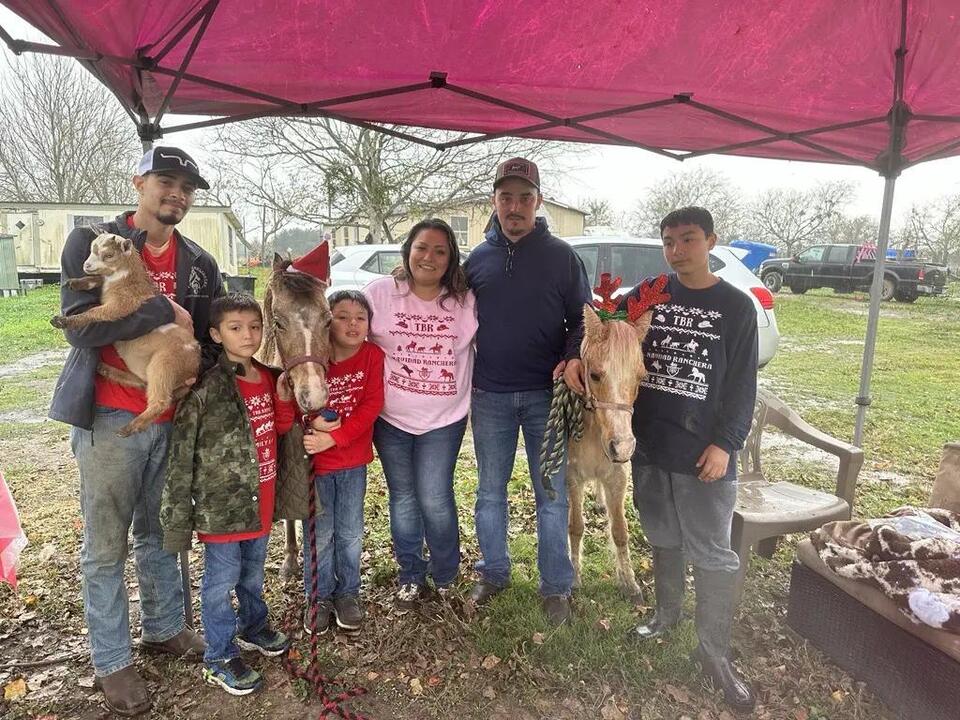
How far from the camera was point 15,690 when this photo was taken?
2967mm

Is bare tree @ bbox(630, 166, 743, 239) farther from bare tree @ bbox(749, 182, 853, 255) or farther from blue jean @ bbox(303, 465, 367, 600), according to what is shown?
blue jean @ bbox(303, 465, 367, 600)

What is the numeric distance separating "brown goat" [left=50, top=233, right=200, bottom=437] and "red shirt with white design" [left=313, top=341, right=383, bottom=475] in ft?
2.47

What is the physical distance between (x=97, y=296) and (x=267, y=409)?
91 cm

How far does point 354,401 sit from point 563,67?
8.14 ft

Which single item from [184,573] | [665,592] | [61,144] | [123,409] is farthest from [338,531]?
[61,144]

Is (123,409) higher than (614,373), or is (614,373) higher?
(614,373)

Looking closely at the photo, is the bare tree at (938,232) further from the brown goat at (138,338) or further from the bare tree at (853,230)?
the brown goat at (138,338)

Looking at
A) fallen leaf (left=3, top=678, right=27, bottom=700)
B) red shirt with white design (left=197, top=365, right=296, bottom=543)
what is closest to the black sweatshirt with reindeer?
red shirt with white design (left=197, top=365, right=296, bottom=543)

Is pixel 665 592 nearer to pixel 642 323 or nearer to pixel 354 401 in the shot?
pixel 642 323

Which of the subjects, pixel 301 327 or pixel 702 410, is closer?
pixel 301 327

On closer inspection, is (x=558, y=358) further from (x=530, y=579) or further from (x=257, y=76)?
(x=257, y=76)

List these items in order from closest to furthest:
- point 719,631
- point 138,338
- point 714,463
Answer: point 138,338 < point 714,463 < point 719,631


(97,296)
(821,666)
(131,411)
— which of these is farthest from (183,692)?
(821,666)

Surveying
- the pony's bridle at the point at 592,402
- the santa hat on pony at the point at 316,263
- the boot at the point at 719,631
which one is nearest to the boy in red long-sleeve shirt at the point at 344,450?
the santa hat on pony at the point at 316,263
